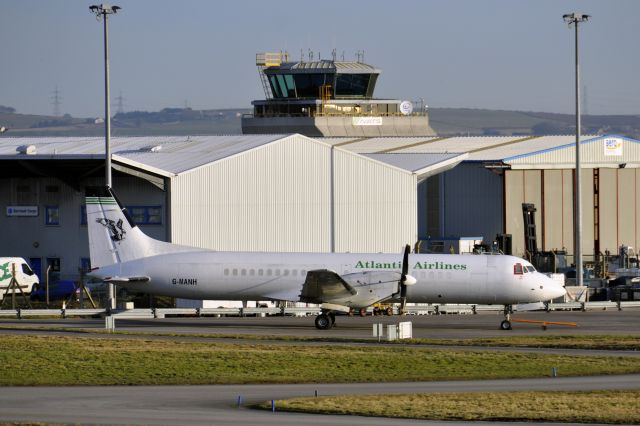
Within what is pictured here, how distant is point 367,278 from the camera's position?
1969 inches

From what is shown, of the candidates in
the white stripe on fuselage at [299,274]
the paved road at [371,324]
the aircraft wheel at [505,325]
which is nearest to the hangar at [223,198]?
the paved road at [371,324]

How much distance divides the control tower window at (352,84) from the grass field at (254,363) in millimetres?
70028

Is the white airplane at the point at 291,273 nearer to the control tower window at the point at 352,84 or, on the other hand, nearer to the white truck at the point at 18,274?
the white truck at the point at 18,274

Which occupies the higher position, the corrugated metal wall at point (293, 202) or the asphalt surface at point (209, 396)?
the corrugated metal wall at point (293, 202)

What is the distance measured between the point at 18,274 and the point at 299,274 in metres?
18.9

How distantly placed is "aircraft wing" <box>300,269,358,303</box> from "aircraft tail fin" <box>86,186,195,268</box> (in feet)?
20.2

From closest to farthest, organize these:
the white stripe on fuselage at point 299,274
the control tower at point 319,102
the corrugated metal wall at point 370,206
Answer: the white stripe on fuselage at point 299,274 < the corrugated metal wall at point 370,206 < the control tower at point 319,102

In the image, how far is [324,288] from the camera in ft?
161

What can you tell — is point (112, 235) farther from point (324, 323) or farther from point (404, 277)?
point (404, 277)

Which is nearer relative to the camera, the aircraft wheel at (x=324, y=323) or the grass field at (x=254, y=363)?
the grass field at (x=254, y=363)

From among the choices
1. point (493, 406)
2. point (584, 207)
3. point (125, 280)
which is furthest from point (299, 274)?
point (584, 207)

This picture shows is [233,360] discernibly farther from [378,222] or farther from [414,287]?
[378,222]

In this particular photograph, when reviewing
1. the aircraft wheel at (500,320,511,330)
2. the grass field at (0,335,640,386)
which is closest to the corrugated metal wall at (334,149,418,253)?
the aircraft wheel at (500,320,511,330)

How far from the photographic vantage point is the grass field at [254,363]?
117 feet
